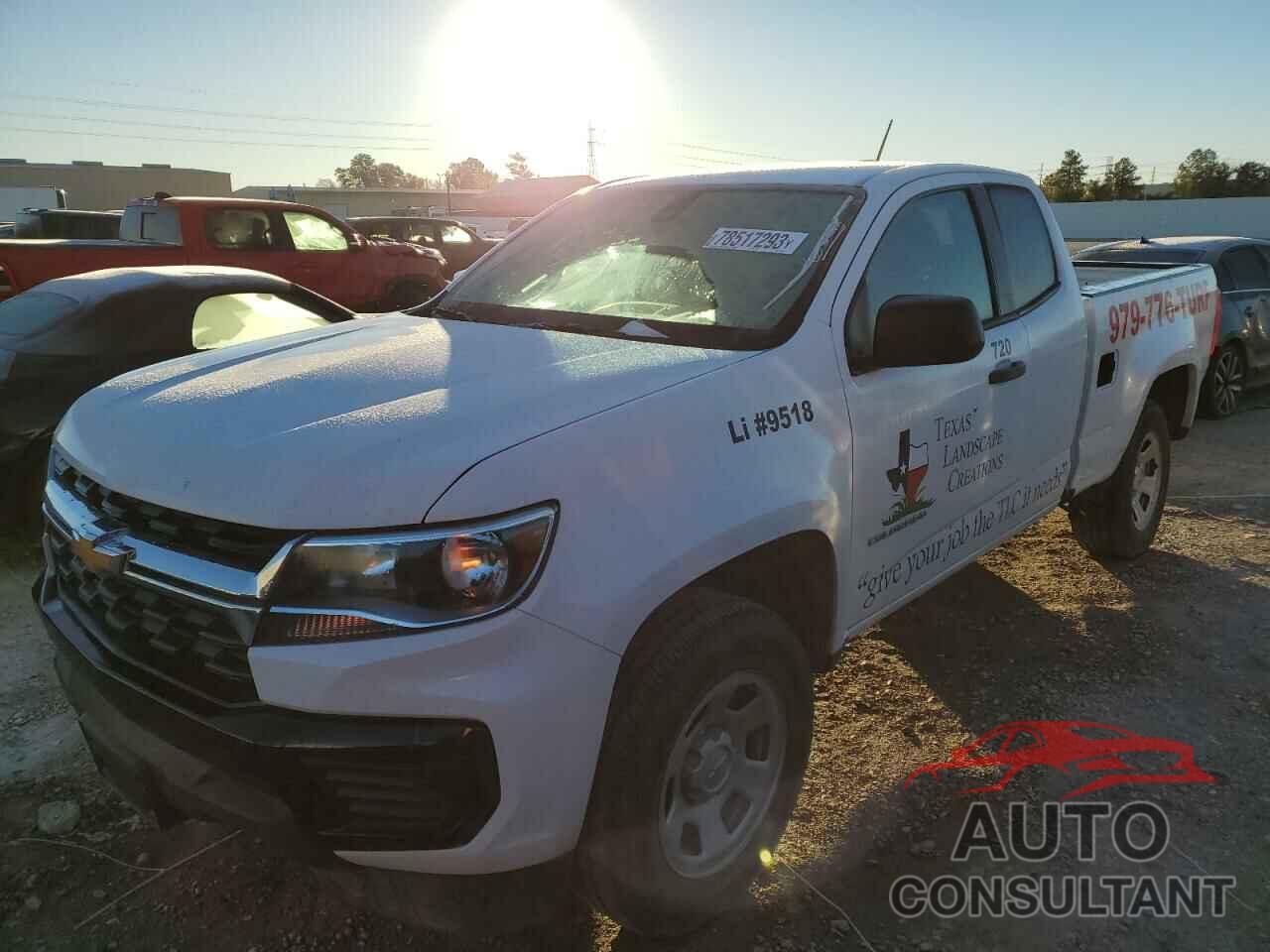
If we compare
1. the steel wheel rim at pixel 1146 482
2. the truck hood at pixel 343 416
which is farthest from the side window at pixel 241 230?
the steel wheel rim at pixel 1146 482

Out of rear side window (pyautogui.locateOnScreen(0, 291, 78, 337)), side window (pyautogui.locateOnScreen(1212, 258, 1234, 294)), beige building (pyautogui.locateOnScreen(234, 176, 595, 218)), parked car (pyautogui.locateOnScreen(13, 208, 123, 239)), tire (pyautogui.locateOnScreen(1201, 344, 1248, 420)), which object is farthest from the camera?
beige building (pyautogui.locateOnScreen(234, 176, 595, 218))

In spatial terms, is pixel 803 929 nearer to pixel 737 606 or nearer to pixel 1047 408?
pixel 737 606

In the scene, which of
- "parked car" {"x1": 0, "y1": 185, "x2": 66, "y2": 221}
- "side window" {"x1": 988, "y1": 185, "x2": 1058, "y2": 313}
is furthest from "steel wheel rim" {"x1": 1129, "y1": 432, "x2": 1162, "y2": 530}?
"parked car" {"x1": 0, "y1": 185, "x2": 66, "y2": 221}

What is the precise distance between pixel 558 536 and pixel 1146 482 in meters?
4.19

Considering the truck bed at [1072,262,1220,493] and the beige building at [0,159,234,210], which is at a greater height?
the beige building at [0,159,234,210]

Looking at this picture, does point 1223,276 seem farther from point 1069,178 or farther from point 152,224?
point 1069,178

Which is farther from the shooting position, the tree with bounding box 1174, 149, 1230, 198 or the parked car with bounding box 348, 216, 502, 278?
the tree with bounding box 1174, 149, 1230, 198

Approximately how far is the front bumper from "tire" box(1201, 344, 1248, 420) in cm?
848

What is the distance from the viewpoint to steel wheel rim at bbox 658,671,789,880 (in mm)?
2141

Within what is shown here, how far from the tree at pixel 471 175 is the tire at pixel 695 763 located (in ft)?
431

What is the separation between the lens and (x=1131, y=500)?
468 cm

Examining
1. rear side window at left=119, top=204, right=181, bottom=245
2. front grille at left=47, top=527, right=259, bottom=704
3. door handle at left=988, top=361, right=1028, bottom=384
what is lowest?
front grille at left=47, top=527, right=259, bottom=704

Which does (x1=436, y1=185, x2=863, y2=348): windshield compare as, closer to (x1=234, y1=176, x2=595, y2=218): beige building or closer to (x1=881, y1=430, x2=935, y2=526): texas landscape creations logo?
(x1=881, y1=430, x2=935, y2=526): texas landscape creations logo

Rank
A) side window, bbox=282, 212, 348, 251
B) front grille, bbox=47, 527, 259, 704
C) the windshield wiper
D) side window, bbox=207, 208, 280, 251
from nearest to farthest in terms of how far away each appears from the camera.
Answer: front grille, bbox=47, 527, 259, 704, the windshield wiper, side window, bbox=207, 208, 280, 251, side window, bbox=282, 212, 348, 251
